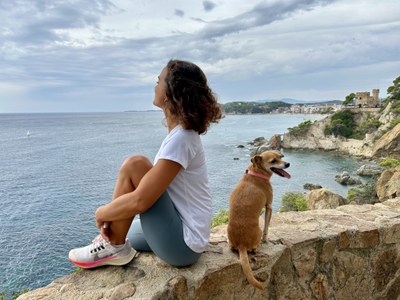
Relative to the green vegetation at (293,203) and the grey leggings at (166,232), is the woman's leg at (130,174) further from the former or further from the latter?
the green vegetation at (293,203)

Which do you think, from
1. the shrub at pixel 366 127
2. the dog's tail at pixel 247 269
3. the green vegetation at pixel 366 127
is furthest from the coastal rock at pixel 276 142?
the dog's tail at pixel 247 269

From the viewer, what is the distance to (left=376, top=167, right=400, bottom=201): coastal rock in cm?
2328

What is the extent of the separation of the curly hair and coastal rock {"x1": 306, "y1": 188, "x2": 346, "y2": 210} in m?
18.4

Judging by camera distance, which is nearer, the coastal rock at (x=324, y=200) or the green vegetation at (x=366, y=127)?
the coastal rock at (x=324, y=200)

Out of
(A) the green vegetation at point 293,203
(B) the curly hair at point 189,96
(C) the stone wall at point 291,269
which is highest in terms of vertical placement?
(B) the curly hair at point 189,96

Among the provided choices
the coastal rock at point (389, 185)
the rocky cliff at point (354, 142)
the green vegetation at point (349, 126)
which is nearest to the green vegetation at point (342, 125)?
the green vegetation at point (349, 126)

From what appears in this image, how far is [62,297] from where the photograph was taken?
7.17 ft

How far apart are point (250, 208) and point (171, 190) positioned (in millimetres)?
757

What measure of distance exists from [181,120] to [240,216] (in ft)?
3.14

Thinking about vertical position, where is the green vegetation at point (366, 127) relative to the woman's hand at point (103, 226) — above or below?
below

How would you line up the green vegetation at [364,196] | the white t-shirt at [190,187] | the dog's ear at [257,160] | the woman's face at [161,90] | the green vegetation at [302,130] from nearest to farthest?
1. the white t-shirt at [190,187]
2. the woman's face at [161,90]
3. the dog's ear at [257,160]
4. the green vegetation at [364,196]
5. the green vegetation at [302,130]

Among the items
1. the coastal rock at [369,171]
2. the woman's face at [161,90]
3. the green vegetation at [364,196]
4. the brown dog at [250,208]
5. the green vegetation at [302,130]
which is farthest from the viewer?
the green vegetation at [302,130]

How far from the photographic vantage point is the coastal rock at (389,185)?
23.3 meters

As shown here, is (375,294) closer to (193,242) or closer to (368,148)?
(193,242)
